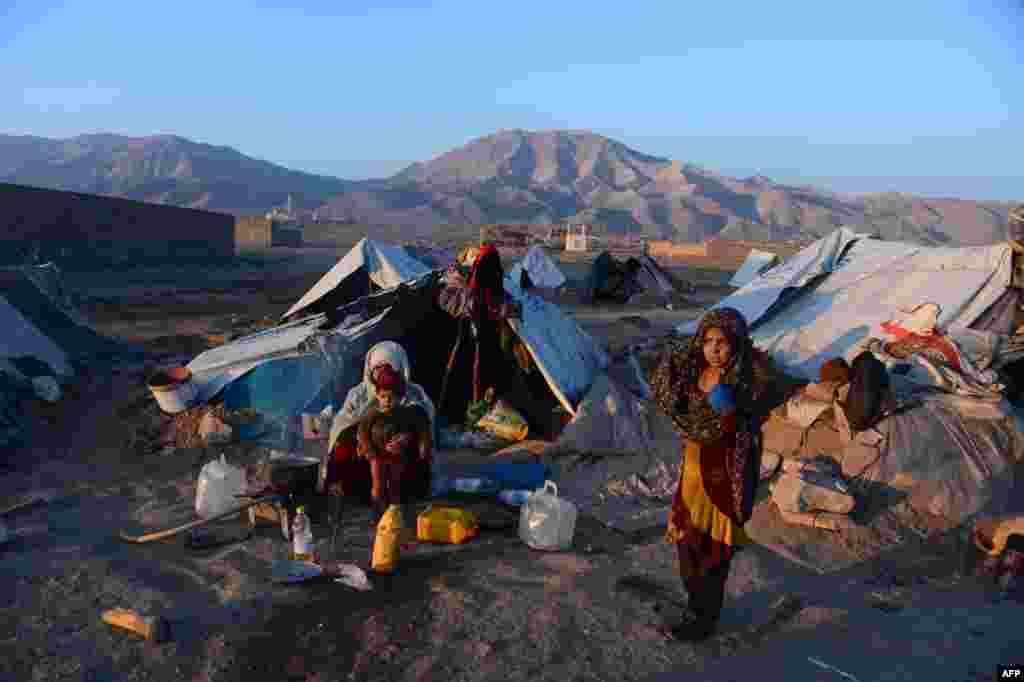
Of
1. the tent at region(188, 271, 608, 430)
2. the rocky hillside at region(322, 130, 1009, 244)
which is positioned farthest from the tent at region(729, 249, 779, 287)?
the rocky hillside at region(322, 130, 1009, 244)

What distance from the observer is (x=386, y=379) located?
15.1 ft

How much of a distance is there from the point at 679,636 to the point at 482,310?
11.8ft

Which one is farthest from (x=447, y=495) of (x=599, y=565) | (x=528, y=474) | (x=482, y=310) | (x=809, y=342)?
(x=809, y=342)

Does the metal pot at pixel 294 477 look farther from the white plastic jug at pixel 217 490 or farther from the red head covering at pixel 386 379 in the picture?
the red head covering at pixel 386 379

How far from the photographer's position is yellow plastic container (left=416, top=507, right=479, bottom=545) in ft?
13.9

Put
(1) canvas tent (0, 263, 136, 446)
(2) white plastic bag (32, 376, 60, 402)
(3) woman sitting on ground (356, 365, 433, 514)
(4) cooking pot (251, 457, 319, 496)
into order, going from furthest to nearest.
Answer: (2) white plastic bag (32, 376, 60, 402) < (1) canvas tent (0, 263, 136, 446) < (4) cooking pot (251, 457, 319, 496) < (3) woman sitting on ground (356, 365, 433, 514)

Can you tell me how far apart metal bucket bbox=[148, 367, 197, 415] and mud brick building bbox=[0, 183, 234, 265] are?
13010 mm

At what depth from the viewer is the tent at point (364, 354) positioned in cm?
625

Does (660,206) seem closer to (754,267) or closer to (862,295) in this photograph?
(754,267)

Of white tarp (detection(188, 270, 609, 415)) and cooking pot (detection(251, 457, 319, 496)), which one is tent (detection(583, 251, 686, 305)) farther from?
cooking pot (detection(251, 457, 319, 496))

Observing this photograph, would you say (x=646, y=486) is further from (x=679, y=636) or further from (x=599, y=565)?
(x=679, y=636)

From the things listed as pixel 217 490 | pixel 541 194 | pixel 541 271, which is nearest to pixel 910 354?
pixel 217 490

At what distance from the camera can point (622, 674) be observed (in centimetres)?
302

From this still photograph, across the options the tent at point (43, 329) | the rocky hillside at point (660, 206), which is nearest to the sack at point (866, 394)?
the tent at point (43, 329)
